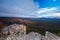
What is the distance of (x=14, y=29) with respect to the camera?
11.2 feet

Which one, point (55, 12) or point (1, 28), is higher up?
point (55, 12)

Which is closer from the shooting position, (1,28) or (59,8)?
(59,8)

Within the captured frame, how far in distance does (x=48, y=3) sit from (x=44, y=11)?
7.5 inches

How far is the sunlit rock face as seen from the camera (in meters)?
3.43

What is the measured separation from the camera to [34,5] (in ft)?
11.2

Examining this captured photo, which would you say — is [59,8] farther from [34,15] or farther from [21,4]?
[21,4]

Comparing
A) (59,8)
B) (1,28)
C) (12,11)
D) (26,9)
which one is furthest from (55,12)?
(1,28)

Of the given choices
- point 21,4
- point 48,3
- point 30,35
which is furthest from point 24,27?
point 48,3

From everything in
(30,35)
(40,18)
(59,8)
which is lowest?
(30,35)

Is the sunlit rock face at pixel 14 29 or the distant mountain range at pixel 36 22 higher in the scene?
the distant mountain range at pixel 36 22

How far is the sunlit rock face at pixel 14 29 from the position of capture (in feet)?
11.2

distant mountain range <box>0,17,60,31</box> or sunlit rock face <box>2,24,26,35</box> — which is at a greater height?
distant mountain range <box>0,17,60,31</box>

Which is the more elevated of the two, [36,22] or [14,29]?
[36,22]

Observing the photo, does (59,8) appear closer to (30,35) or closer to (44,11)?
(44,11)
